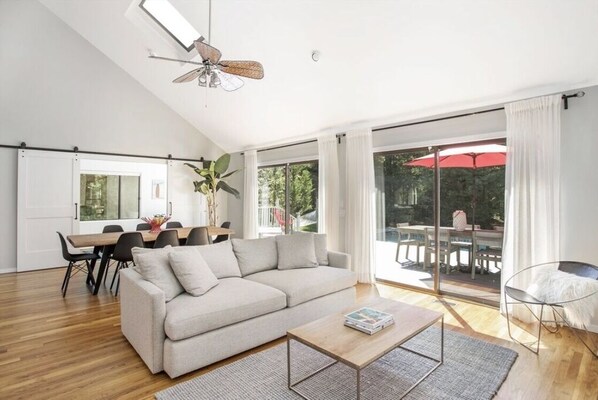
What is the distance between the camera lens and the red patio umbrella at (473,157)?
393cm

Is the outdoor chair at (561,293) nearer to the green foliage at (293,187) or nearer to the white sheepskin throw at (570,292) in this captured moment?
the white sheepskin throw at (570,292)

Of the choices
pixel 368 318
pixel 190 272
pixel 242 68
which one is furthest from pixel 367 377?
pixel 242 68

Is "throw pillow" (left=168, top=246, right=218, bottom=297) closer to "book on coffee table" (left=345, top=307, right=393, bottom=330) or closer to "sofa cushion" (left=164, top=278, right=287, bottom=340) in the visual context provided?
"sofa cushion" (left=164, top=278, right=287, bottom=340)

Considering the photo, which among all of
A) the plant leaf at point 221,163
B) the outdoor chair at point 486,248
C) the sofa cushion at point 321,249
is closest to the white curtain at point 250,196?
the plant leaf at point 221,163

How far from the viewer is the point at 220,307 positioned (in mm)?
2562

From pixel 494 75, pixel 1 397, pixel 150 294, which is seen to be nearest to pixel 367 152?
pixel 494 75

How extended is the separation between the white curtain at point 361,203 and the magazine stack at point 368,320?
2513mm

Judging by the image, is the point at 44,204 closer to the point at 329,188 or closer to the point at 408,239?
the point at 329,188

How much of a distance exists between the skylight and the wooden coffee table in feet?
14.8

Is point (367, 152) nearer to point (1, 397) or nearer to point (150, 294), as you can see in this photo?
point (150, 294)

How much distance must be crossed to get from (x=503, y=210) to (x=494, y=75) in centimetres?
160

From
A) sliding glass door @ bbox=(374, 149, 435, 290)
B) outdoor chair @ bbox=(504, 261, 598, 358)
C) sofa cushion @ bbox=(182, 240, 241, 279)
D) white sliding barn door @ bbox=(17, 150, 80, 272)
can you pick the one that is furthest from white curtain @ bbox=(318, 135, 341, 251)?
white sliding barn door @ bbox=(17, 150, 80, 272)

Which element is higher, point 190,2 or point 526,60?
point 190,2

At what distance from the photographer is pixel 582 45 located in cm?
286
